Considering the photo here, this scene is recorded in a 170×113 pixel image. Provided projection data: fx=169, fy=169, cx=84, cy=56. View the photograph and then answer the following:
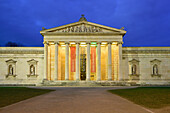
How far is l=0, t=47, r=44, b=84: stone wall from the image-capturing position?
5350cm

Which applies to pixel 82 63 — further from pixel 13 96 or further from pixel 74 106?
pixel 74 106

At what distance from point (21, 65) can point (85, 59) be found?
20.7 m

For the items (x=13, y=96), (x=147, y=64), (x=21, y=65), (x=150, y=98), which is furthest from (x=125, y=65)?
(x=13, y=96)

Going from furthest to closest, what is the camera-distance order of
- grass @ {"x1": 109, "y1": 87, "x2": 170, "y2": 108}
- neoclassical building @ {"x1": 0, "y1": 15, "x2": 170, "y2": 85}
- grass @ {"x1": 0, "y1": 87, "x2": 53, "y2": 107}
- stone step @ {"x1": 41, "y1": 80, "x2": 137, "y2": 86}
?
1. neoclassical building @ {"x1": 0, "y1": 15, "x2": 170, "y2": 85}
2. stone step @ {"x1": 41, "y1": 80, "x2": 137, "y2": 86}
3. grass @ {"x1": 0, "y1": 87, "x2": 53, "y2": 107}
4. grass @ {"x1": 109, "y1": 87, "x2": 170, "y2": 108}

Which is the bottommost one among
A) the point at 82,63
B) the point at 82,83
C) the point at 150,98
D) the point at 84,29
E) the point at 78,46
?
the point at 82,83

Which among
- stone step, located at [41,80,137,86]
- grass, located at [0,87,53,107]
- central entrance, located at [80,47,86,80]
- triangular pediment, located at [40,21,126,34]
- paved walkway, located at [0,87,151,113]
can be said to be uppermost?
triangular pediment, located at [40,21,126,34]

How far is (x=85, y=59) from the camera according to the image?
52.9 metres

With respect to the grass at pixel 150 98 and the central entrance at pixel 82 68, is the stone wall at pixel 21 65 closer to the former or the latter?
the central entrance at pixel 82 68

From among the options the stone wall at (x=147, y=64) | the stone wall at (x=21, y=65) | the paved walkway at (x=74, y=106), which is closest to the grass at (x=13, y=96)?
the paved walkway at (x=74, y=106)

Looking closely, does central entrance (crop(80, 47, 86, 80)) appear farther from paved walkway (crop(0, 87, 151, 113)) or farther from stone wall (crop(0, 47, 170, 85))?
paved walkway (crop(0, 87, 151, 113))

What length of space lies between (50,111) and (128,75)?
4512 cm

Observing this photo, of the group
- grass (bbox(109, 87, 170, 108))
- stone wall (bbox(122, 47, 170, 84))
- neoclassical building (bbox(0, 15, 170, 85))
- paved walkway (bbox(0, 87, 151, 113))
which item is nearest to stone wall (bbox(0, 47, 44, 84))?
neoclassical building (bbox(0, 15, 170, 85))

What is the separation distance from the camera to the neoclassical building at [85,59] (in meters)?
48.6

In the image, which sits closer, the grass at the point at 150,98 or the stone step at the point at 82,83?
the grass at the point at 150,98
